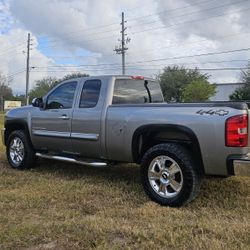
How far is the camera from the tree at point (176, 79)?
71213mm

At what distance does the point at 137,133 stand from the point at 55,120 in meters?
2.00

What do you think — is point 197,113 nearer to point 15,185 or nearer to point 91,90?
point 91,90

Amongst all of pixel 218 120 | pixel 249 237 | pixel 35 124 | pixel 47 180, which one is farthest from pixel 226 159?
pixel 35 124

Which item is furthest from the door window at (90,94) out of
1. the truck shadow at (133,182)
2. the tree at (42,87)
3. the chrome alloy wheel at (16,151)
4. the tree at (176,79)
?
the tree at (42,87)

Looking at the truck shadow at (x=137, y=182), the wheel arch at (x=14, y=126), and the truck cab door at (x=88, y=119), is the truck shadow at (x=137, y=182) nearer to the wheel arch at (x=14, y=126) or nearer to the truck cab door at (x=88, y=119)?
the truck cab door at (x=88, y=119)

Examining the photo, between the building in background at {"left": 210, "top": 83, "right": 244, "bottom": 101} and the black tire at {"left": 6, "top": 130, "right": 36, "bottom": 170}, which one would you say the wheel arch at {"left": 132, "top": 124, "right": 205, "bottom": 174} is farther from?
the building in background at {"left": 210, "top": 83, "right": 244, "bottom": 101}

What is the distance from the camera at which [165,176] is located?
19.9 ft

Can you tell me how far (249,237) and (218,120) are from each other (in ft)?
4.93

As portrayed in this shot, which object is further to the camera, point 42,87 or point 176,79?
point 42,87

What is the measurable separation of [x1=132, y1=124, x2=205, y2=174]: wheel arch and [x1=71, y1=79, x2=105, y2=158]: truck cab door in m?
0.69

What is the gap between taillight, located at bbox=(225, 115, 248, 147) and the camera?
539 centimetres

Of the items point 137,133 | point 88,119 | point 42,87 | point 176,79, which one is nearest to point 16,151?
point 88,119

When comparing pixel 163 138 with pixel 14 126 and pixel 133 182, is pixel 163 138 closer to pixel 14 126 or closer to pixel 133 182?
pixel 133 182

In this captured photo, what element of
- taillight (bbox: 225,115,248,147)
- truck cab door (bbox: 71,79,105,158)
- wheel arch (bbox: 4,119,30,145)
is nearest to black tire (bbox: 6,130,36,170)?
wheel arch (bbox: 4,119,30,145)
